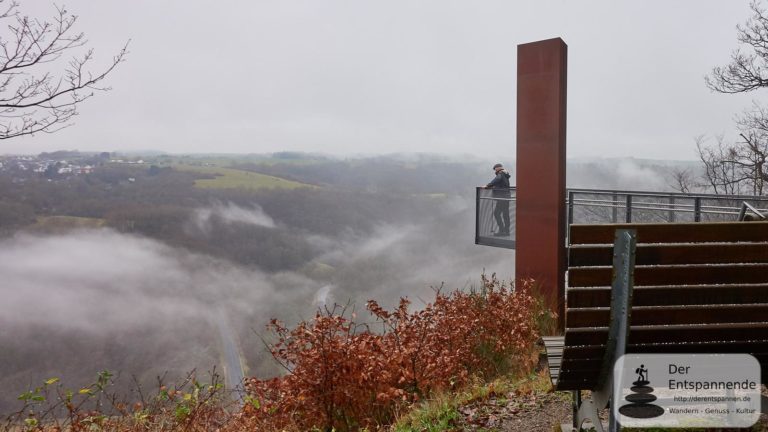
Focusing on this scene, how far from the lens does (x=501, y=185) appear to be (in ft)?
44.8

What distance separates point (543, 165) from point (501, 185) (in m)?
3.74

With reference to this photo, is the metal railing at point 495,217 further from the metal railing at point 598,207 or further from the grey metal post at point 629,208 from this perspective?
the grey metal post at point 629,208

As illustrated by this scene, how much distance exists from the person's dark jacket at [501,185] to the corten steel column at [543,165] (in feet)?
10.4

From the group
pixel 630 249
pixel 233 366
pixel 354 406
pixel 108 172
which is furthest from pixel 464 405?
pixel 108 172

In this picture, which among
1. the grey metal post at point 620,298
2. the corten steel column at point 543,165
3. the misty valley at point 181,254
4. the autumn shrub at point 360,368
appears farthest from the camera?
the misty valley at point 181,254

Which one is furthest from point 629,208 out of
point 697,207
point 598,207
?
point 697,207

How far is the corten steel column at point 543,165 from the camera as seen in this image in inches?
382

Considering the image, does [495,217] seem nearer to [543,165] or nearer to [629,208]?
[629,208]

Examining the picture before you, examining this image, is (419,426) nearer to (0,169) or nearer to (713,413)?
(713,413)

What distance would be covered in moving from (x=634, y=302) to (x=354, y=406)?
362cm

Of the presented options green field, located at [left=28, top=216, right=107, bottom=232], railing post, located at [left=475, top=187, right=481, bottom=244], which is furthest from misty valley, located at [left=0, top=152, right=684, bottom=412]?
railing post, located at [left=475, top=187, right=481, bottom=244]

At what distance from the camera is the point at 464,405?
5.27 metres

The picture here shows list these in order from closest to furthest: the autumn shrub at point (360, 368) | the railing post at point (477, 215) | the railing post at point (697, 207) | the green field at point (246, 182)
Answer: the autumn shrub at point (360, 368), the railing post at point (697, 207), the railing post at point (477, 215), the green field at point (246, 182)

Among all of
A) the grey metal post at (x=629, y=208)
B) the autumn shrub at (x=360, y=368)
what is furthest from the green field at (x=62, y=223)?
the autumn shrub at (x=360, y=368)
